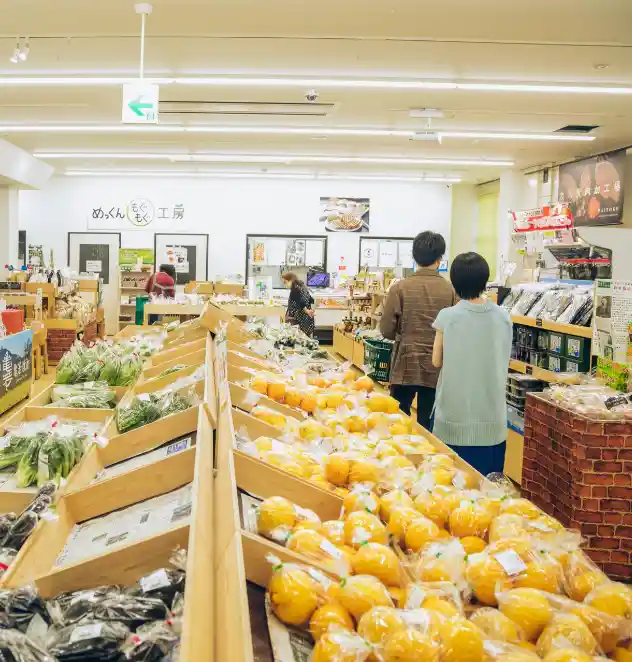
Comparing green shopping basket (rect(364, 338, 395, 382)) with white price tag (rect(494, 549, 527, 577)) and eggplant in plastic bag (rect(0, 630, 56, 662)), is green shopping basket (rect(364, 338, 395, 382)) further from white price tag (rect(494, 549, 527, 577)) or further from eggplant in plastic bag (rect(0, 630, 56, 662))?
eggplant in plastic bag (rect(0, 630, 56, 662))

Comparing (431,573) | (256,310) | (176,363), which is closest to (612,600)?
(431,573)

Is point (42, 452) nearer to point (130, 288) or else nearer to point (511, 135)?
point (511, 135)

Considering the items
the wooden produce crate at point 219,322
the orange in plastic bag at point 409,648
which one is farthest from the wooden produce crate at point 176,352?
the orange in plastic bag at point 409,648

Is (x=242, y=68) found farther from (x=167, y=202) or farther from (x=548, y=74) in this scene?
(x=167, y=202)

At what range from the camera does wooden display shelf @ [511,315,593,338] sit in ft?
16.4

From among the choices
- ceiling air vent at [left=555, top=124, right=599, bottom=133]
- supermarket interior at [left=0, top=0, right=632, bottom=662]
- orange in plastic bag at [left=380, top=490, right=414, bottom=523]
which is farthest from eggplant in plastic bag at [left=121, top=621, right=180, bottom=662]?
ceiling air vent at [left=555, top=124, right=599, bottom=133]

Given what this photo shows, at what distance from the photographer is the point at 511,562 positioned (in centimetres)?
168

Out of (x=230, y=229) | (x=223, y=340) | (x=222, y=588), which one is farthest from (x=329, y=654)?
(x=230, y=229)

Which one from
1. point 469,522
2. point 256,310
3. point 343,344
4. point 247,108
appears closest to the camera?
point 469,522

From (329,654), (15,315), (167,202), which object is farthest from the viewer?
(167,202)

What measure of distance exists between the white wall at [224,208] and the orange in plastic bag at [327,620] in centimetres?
1492

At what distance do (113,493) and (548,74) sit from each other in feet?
22.2

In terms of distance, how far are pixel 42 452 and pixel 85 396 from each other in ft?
3.87

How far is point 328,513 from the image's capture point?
6.84ft
